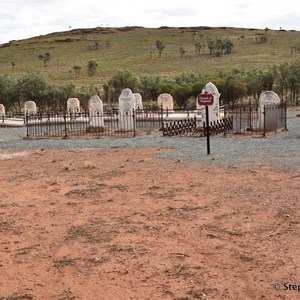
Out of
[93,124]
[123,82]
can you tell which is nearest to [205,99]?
[93,124]

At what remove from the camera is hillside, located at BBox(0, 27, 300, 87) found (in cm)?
9250

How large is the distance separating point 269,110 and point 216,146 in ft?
20.1

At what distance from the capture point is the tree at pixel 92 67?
90.1 meters

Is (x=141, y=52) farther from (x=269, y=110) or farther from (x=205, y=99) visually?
(x=205, y=99)

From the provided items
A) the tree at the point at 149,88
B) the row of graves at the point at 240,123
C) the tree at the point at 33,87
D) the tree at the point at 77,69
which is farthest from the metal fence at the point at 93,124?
the tree at the point at 77,69

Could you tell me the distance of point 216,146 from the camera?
1900 centimetres

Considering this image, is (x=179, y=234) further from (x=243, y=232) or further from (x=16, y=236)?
(x=16, y=236)

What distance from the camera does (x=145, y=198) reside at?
10.8 metres

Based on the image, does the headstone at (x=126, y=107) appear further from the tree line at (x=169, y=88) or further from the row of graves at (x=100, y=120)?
the tree line at (x=169, y=88)

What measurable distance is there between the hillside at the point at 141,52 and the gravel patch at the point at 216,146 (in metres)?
53.5

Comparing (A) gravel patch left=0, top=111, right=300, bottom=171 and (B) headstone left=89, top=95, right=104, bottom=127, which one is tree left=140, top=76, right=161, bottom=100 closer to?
(B) headstone left=89, top=95, right=104, bottom=127

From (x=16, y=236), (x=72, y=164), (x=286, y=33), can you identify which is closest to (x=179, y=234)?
(x=16, y=236)

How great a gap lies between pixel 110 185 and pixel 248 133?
40.9 feet

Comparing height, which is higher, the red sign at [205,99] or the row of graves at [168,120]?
the red sign at [205,99]
